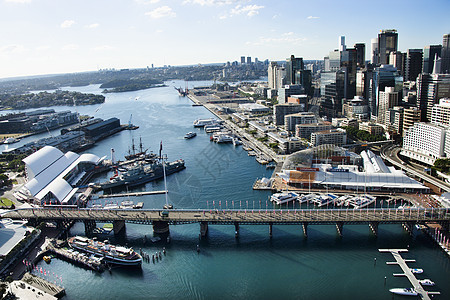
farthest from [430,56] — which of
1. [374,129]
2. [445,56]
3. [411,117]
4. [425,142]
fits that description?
[425,142]

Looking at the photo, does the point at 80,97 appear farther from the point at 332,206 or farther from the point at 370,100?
the point at 332,206

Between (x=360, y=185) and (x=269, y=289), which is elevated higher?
(x=360, y=185)

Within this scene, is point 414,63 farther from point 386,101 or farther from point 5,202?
point 5,202

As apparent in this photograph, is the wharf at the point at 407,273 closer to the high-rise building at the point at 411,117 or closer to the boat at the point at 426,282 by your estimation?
the boat at the point at 426,282

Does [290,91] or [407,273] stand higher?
[290,91]

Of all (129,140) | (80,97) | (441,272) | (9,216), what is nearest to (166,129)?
(129,140)
